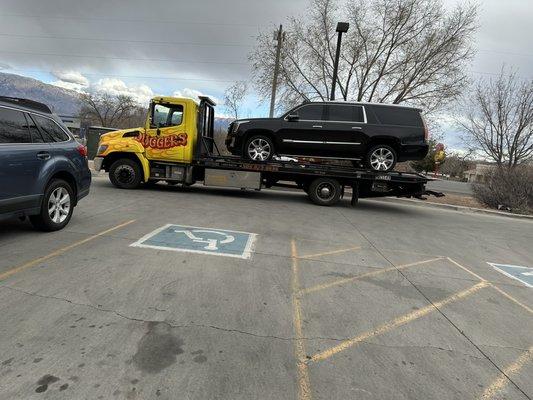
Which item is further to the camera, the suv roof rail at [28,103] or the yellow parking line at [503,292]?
the suv roof rail at [28,103]

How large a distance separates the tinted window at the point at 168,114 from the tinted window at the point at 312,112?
3582 mm

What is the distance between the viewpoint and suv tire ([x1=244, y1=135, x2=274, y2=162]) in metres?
12.0

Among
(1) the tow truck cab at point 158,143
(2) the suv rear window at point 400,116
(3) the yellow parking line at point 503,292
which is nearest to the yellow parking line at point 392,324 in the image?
(3) the yellow parking line at point 503,292

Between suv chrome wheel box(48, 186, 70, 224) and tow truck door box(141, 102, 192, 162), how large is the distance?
6.15 meters

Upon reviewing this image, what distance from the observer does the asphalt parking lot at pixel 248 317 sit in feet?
9.22

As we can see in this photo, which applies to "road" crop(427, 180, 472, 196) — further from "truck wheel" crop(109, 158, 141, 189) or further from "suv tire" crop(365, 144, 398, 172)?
"truck wheel" crop(109, 158, 141, 189)

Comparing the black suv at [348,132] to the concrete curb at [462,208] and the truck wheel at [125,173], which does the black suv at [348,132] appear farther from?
the concrete curb at [462,208]

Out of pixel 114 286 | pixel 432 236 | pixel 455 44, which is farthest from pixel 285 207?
pixel 455 44

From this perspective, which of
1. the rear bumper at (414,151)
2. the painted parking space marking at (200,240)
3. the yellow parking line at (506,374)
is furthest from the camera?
the rear bumper at (414,151)

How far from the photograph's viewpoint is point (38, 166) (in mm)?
5824

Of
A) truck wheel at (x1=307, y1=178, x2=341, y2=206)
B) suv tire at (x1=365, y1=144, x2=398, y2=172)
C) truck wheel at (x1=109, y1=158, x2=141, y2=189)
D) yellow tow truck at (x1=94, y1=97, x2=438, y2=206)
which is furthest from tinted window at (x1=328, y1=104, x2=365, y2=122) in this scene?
truck wheel at (x1=109, y1=158, x2=141, y2=189)

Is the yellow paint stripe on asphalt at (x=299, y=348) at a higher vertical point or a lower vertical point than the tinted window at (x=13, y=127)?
lower

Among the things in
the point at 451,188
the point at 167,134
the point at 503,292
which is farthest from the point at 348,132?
the point at 451,188

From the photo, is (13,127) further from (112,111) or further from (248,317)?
(112,111)
